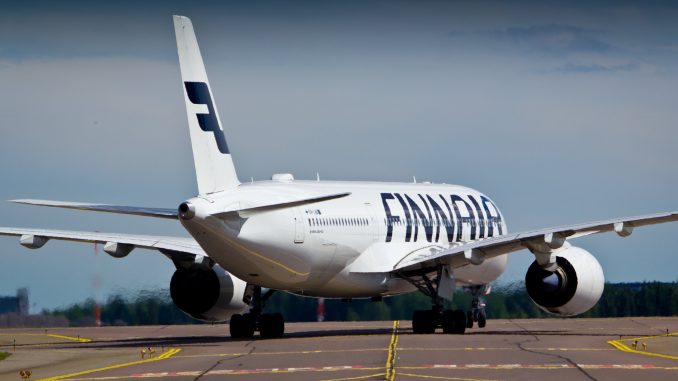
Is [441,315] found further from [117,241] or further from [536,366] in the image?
[536,366]

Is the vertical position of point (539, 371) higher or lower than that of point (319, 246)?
lower

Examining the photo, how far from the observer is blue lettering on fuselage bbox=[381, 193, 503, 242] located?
46188 mm

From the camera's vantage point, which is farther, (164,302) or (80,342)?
(164,302)

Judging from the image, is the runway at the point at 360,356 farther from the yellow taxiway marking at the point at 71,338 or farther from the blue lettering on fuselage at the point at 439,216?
the blue lettering on fuselage at the point at 439,216

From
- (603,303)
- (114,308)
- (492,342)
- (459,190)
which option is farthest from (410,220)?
(603,303)

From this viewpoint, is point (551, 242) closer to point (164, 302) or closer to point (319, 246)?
point (319, 246)

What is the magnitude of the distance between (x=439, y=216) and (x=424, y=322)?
19.8 feet

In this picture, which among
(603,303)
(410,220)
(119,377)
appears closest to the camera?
(119,377)

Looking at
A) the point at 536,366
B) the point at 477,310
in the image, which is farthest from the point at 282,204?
the point at 477,310

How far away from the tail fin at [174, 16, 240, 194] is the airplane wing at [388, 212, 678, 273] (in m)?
7.95

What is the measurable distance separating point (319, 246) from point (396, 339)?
360 centimetres

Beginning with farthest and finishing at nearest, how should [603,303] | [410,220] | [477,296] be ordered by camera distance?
[603,303]
[477,296]
[410,220]

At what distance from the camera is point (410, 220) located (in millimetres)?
46625

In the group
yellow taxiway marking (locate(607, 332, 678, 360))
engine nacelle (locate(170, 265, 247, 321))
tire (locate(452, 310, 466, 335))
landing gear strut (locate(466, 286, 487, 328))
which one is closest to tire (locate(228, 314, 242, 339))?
engine nacelle (locate(170, 265, 247, 321))
